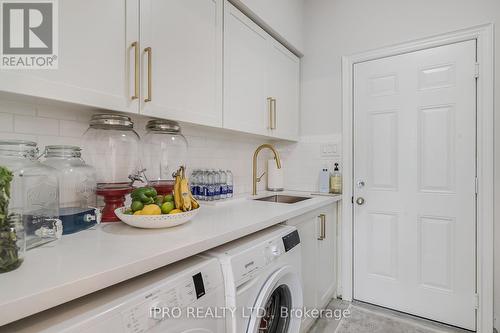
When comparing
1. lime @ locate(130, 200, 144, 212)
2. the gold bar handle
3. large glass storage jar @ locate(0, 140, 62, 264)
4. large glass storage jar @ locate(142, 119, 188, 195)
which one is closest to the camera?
large glass storage jar @ locate(0, 140, 62, 264)

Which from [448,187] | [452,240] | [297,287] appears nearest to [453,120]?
[448,187]

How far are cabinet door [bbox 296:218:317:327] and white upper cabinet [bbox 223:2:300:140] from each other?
77cm

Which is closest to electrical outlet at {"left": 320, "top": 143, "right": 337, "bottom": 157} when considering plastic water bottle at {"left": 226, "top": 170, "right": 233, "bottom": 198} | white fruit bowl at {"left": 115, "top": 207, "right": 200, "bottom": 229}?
plastic water bottle at {"left": 226, "top": 170, "right": 233, "bottom": 198}

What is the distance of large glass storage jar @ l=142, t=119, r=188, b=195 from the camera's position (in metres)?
1.42

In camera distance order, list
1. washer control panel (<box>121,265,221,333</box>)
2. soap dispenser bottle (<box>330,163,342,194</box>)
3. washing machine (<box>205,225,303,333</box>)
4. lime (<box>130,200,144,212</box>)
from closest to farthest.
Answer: washer control panel (<box>121,265,221,333</box>) → washing machine (<box>205,225,303,333</box>) → lime (<box>130,200,144,212</box>) → soap dispenser bottle (<box>330,163,342,194</box>)

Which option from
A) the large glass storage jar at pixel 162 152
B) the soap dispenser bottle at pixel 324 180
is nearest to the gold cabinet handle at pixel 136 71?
the large glass storage jar at pixel 162 152

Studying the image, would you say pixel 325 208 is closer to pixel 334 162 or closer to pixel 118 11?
pixel 334 162

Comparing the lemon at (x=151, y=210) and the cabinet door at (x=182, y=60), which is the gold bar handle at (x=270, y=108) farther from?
the lemon at (x=151, y=210)

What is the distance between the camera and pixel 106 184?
123 cm

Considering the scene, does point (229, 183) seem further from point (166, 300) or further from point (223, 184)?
point (166, 300)

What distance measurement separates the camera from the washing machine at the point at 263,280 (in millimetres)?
960

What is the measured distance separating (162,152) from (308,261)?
1160 mm

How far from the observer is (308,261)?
171 centimetres

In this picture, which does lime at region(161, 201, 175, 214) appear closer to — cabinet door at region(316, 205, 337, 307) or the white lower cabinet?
the white lower cabinet
